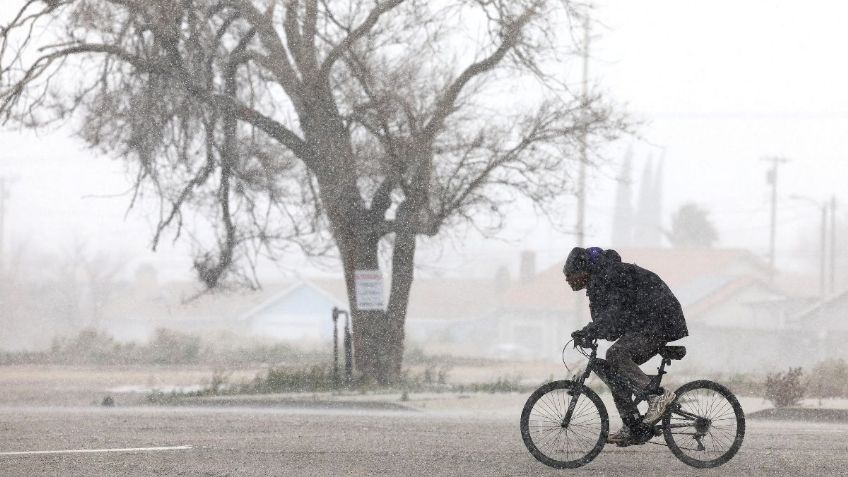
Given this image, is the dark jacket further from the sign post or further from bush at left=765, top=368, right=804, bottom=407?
the sign post

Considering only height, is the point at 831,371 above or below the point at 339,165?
below

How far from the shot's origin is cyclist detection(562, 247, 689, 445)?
8422mm

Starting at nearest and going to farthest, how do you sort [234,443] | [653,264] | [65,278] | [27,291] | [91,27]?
[234,443]
[91,27]
[653,264]
[27,291]
[65,278]

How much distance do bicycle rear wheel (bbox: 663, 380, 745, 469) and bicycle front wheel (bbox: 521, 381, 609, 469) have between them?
0.51 m

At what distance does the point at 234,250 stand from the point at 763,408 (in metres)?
12.2

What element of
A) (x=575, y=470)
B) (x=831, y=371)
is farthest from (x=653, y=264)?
(x=575, y=470)

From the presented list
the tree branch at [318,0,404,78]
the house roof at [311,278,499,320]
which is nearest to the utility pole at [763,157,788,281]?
the house roof at [311,278,499,320]

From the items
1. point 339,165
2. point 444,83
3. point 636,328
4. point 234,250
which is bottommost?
point 636,328

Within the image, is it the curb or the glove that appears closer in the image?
the glove

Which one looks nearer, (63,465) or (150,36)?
(63,465)

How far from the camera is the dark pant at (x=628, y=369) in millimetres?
8492

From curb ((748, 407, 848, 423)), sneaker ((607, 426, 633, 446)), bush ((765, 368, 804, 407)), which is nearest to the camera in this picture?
sneaker ((607, 426, 633, 446))

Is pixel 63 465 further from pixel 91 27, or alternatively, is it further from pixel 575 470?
pixel 91 27

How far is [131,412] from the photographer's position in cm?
1568
